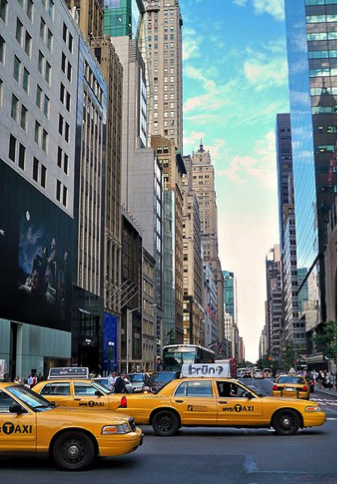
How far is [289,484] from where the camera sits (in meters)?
9.40

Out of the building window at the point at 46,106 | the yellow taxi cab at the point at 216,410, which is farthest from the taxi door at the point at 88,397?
the building window at the point at 46,106

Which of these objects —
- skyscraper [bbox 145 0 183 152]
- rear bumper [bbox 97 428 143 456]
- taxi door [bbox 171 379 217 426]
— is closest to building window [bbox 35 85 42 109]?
taxi door [bbox 171 379 217 426]

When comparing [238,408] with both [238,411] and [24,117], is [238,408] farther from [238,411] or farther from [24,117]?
[24,117]

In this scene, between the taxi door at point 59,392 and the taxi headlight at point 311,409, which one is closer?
the taxi headlight at point 311,409

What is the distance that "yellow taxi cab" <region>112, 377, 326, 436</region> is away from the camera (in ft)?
52.2

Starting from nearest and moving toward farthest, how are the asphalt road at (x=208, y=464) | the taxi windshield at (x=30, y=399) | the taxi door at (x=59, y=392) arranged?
1. the asphalt road at (x=208, y=464)
2. the taxi windshield at (x=30, y=399)
3. the taxi door at (x=59, y=392)

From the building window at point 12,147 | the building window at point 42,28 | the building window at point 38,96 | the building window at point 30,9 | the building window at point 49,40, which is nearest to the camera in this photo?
the building window at point 12,147

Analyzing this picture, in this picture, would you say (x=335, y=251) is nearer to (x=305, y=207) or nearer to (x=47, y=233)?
(x=305, y=207)

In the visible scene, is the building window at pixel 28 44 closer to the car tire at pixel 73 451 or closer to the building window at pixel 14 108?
the building window at pixel 14 108

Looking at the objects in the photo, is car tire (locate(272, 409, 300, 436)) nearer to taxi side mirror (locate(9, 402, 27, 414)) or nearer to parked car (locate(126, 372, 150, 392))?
taxi side mirror (locate(9, 402, 27, 414))

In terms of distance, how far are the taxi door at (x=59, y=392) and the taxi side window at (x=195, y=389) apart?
333 cm

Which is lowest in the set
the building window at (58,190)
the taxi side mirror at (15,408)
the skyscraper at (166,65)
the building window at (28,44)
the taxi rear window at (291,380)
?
the taxi rear window at (291,380)

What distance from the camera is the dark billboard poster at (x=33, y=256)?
38375mm

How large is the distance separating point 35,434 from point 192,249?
14818 centimetres
